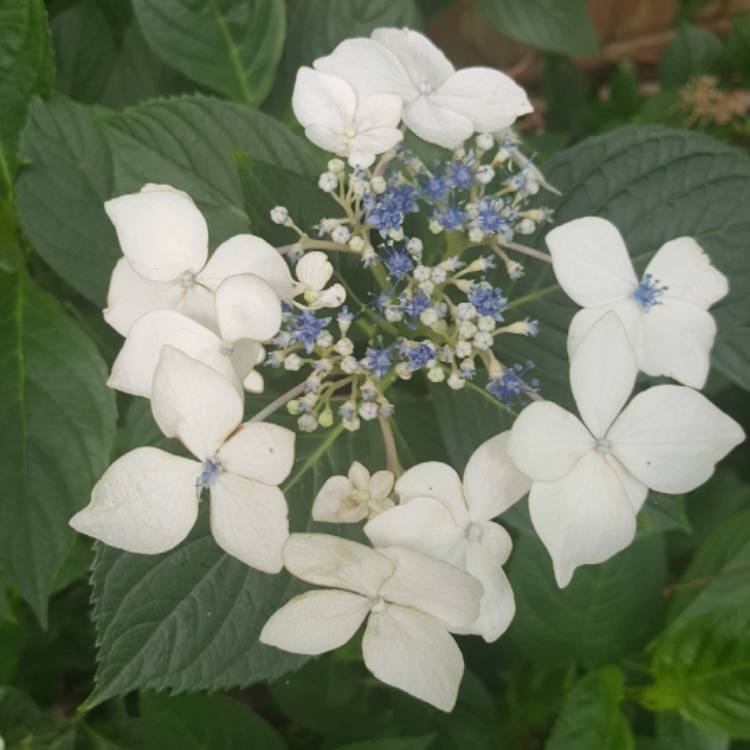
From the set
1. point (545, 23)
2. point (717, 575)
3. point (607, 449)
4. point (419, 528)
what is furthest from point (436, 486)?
point (545, 23)

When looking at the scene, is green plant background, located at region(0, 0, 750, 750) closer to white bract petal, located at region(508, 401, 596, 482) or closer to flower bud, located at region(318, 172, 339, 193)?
flower bud, located at region(318, 172, 339, 193)

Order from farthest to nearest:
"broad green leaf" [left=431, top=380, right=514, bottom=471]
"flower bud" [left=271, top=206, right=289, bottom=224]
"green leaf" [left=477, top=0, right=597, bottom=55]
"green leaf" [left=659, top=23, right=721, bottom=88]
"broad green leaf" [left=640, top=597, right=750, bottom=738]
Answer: "green leaf" [left=659, top=23, right=721, bottom=88]
"green leaf" [left=477, top=0, right=597, bottom=55]
"broad green leaf" [left=640, top=597, right=750, bottom=738]
"broad green leaf" [left=431, top=380, right=514, bottom=471]
"flower bud" [left=271, top=206, right=289, bottom=224]

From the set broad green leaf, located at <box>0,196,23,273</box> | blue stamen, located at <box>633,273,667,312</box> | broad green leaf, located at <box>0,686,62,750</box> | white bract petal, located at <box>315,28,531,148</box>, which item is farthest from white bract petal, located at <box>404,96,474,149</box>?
broad green leaf, located at <box>0,686,62,750</box>

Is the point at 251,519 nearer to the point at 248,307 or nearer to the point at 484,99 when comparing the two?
the point at 248,307

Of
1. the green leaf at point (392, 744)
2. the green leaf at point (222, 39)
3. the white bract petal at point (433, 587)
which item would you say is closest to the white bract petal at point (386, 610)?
the white bract petal at point (433, 587)

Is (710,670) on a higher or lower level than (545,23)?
lower

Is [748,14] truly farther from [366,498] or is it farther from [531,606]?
[366,498]

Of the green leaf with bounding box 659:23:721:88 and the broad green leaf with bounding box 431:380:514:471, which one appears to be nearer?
the broad green leaf with bounding box 431:380:514:471
